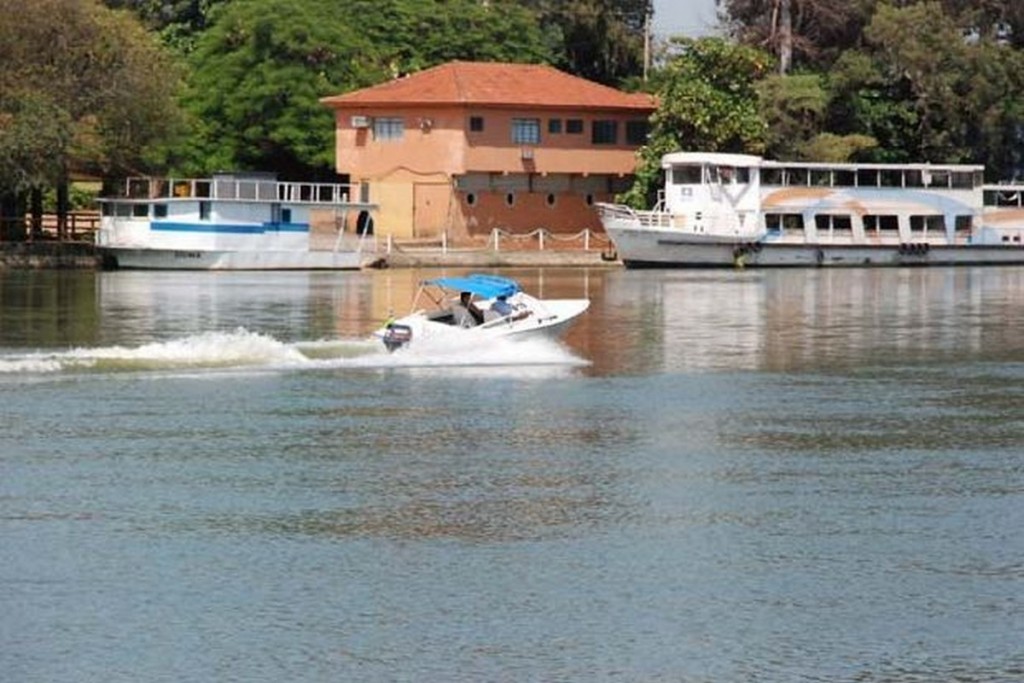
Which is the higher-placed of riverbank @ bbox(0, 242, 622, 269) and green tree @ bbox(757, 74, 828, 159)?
green tree @ bbox(757, 74, 828, 159)

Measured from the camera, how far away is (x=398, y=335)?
4094 cm

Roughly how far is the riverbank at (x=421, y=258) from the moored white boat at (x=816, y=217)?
7.27 feet

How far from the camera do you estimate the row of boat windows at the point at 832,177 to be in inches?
3201

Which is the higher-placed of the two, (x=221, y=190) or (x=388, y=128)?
(x=388, y=128)

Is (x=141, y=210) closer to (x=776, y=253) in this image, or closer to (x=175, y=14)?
(x=776, y=253)

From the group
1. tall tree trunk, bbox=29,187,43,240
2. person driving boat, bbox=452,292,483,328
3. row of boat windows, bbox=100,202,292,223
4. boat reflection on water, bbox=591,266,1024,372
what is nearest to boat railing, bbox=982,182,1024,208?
boat reflection on water, bbox=591,266,1024,372

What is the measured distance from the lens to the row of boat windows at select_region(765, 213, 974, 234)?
83.5 metres

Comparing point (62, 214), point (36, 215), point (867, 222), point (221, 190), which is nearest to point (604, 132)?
point (867, 222)

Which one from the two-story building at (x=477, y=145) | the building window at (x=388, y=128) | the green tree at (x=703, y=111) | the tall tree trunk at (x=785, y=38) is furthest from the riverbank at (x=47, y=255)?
the tall tree trunk at (x=785, y=38)

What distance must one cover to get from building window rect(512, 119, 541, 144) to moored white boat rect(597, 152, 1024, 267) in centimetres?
551

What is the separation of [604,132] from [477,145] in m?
5.87

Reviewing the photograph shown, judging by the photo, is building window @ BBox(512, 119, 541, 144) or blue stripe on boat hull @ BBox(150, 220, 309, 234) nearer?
blue stripe on boat hull @ BBox(150, 220, 309, 234)

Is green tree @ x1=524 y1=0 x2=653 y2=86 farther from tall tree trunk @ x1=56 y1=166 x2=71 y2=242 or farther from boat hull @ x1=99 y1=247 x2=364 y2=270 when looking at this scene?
tall tree trunk @ x1=56 y1=166 x2=71 y2=242

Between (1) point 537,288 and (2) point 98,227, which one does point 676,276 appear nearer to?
(1) point 537,288
